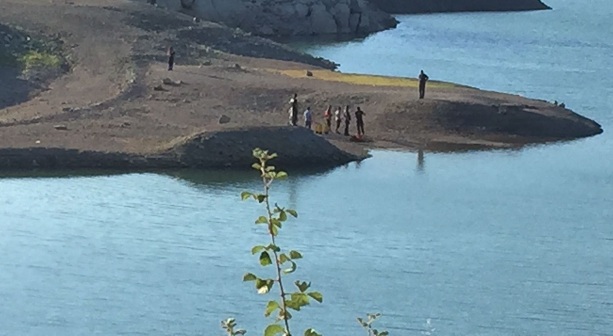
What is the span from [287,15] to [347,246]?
180ft

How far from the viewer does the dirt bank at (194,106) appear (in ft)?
114

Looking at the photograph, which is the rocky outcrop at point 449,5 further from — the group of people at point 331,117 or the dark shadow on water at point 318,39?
the group of people at point 331,117

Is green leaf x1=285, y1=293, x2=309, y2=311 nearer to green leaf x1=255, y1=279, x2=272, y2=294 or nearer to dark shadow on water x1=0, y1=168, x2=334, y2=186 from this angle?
green leaf x1=255, y1=279, x2=272, y2=294

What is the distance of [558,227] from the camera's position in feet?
94.1

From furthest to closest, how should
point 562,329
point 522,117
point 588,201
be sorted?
point 522,117
point 588,201
point 562,329

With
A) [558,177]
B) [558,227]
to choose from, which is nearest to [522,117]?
[558,177]

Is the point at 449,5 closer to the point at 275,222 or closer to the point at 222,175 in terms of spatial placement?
the point at 222,175

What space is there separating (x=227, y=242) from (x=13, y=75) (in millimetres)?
20630

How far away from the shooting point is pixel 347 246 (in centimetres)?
2553

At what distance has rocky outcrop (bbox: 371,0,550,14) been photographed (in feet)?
377

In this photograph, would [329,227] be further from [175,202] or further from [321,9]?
[321,9]

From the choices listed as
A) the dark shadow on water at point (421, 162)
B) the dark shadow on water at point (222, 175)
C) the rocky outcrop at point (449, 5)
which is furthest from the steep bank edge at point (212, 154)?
the rocky outcrop at point (449, 5)

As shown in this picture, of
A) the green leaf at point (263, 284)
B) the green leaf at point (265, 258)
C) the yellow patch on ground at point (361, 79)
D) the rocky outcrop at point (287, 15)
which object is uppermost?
the rocky outcrop at point (287, 15)

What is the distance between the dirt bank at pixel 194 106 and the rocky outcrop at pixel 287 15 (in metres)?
18.8
